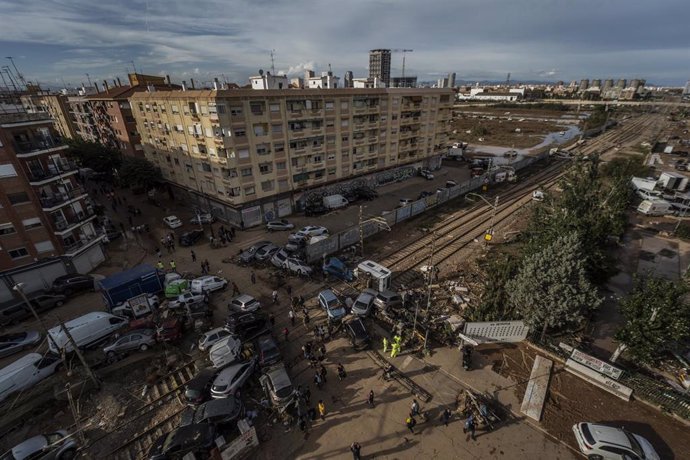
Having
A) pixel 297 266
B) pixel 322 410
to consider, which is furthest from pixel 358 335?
pixel 297 266

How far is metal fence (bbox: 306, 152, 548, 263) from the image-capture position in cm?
3353

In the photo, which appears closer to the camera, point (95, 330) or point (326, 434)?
point (326, 434)

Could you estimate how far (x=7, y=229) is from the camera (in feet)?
89.1

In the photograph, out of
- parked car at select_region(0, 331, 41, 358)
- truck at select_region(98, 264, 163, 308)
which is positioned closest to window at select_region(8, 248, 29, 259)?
truck at select_region(98, 264, 163, 308)

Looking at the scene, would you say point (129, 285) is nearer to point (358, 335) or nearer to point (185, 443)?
point (185, 443)

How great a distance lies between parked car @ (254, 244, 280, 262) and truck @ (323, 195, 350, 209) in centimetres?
1427

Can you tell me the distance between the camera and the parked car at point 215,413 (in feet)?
53.5

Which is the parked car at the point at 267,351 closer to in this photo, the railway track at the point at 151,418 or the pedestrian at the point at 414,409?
the railway track at the point at 151,418

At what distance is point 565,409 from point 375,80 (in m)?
58.4

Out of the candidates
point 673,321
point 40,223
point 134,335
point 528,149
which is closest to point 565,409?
point 673,321

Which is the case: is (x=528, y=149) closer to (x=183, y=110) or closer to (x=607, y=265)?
(x=607, y=265)

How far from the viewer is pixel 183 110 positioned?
42.1m

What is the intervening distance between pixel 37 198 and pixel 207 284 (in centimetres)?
1788

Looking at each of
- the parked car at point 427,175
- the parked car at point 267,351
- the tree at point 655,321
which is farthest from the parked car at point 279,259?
the parked car at point 427,175
